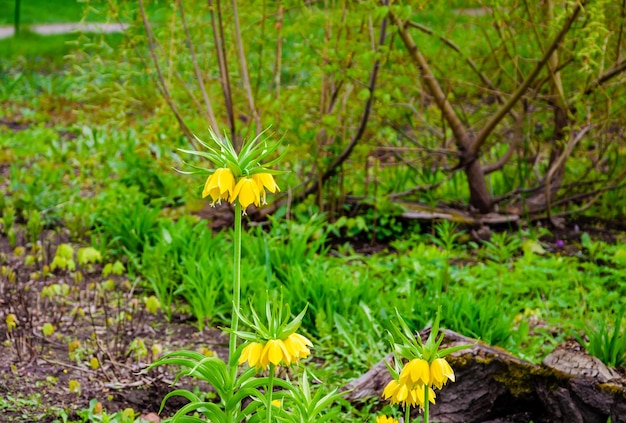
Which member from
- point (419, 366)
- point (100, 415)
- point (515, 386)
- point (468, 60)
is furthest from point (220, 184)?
point (468, 60)

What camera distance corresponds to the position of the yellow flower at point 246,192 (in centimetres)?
209

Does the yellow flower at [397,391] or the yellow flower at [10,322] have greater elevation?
the yellow flower at [397,391]

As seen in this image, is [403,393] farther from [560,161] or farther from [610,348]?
[560,161]

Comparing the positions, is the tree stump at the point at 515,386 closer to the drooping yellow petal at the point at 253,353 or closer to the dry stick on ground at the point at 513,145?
the drooping yellow petal at the point at 253,353

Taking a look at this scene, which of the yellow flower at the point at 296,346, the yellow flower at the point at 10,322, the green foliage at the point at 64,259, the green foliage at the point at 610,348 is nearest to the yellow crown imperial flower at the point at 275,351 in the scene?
the yellow flower at the point at 296,346

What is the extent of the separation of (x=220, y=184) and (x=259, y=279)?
2205mm

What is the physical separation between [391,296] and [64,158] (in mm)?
3805

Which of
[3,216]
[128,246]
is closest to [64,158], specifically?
Result: [3,216]

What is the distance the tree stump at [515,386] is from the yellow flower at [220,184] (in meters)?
1.41

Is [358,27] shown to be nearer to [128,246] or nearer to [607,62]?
[607,62]

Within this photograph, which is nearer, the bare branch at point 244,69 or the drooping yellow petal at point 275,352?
the drooping yellow petal at point 275,352

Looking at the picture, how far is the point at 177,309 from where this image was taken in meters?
4.30

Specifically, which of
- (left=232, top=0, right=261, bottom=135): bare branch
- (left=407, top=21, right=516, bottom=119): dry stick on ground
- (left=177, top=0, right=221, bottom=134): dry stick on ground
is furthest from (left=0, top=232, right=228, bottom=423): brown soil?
(left=407, top=21, right=516, bottom=119): dry stick on ground

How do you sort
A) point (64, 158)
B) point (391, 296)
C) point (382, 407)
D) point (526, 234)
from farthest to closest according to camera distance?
point (64, 158) → point (526, 234) → point (391, 296) → point (382, 407)
